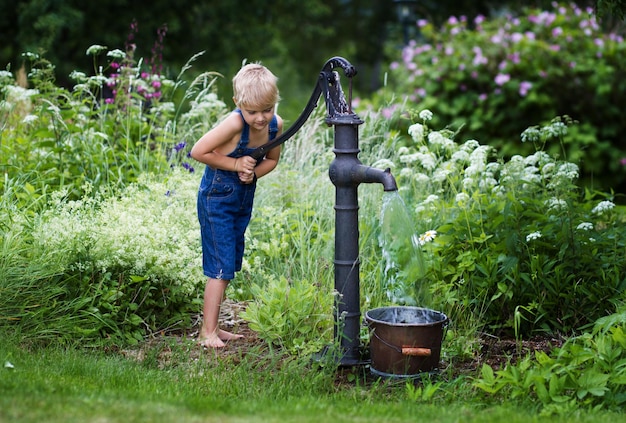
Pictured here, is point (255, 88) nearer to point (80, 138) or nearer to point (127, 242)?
point (127, 242)

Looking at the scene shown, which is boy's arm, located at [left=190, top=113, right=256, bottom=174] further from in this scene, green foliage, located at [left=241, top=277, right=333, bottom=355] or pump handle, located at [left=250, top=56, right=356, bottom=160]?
green foliage, located at [left=241, top=277, right=333, bottom=355]

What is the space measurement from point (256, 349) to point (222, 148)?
3.26ft

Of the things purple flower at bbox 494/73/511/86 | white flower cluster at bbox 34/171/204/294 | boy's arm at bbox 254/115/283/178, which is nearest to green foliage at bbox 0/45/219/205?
white flower cluster at bbox 34/171/204/294

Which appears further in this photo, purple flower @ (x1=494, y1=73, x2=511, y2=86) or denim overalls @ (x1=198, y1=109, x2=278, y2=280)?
purple flower @ (x1=494, y1=73, x2=511, y2=86)

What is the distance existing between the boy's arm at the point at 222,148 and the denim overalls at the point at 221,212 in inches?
1.7

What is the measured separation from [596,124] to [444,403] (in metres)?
6.94

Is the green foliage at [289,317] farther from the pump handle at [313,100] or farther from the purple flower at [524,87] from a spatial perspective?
the purple flower at [524,87]

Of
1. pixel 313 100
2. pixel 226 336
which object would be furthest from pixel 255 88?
pixel 226 336

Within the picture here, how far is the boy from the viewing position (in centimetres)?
384

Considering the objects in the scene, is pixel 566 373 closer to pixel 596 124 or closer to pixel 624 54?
pixel 596 124

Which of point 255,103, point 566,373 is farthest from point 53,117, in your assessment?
point 566,373

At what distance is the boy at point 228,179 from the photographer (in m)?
3.84

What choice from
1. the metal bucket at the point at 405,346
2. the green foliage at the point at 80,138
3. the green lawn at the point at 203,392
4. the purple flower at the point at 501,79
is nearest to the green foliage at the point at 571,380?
the green lawn at the point at 203,392

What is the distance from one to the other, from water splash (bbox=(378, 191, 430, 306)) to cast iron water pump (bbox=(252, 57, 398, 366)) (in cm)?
16
